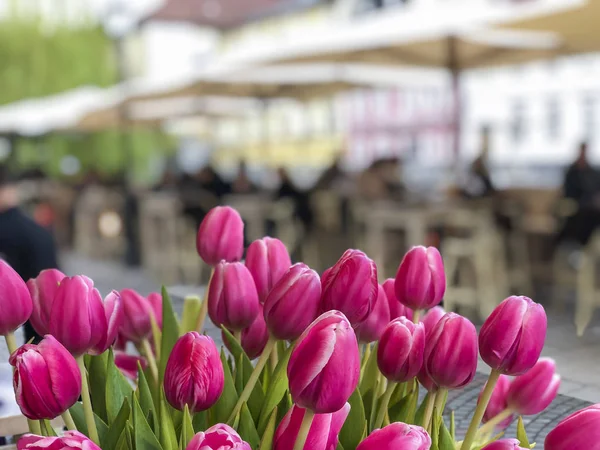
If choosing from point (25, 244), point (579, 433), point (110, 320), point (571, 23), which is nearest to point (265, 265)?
point (110, 320)

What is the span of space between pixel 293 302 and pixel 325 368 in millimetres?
152

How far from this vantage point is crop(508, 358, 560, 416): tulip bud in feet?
3.10

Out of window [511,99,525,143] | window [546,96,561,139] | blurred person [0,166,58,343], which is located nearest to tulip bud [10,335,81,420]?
blurred person [0,166,58,343]

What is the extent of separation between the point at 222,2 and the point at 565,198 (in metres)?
46.1

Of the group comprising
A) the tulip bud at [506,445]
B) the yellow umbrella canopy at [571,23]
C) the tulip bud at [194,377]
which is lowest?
the tulip bud at [506,445]

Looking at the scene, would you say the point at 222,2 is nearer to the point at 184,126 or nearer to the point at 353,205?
the point at 184,126

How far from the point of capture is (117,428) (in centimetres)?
84

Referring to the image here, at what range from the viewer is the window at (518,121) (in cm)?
3494

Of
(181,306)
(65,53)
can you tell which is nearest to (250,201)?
(181,306)

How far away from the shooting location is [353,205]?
8812 millimetres

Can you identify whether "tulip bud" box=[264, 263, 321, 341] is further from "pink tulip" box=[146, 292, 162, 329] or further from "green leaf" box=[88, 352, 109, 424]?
"pink tulip" box=[146, 292, 162, 329]

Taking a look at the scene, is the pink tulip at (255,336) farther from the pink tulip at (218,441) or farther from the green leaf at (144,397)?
the pink tulip at (218,441)

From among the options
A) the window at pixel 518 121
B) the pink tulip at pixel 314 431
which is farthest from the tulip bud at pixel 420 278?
the window at pixel 518 121

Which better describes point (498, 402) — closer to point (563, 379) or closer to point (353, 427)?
point (563, 379)
